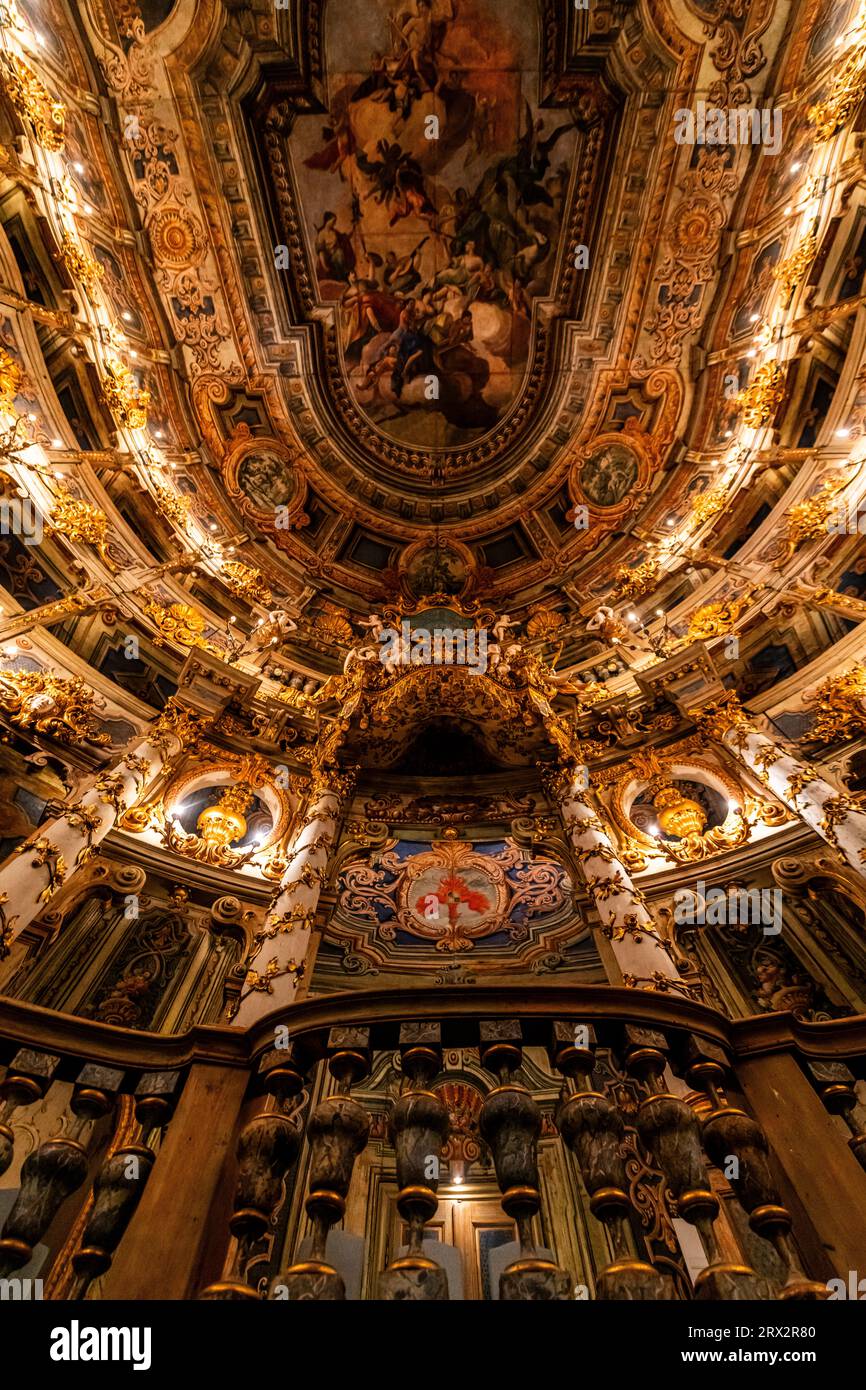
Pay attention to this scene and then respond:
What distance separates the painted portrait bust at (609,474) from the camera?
1694 cm

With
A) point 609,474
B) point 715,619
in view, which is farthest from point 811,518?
point 609,474

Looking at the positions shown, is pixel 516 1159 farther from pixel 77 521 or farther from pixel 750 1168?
pixel 77 521

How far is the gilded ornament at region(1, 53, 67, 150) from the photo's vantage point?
32.8 feet

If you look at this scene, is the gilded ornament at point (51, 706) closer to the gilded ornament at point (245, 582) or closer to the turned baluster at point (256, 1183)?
the gilded ornament at point (245, 582)

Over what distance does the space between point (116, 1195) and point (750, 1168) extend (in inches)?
104

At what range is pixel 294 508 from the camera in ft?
58.1

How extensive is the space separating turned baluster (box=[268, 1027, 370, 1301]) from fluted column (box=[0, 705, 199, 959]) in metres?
5.09

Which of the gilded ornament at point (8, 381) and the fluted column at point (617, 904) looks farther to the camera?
the gilded ornament at point (8, 381)

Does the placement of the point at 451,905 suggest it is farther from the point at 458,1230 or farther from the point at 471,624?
the point at 471,624

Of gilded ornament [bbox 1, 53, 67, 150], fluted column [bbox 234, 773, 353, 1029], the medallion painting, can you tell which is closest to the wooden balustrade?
fluted column [bbox 234, 773, 353, 1029]

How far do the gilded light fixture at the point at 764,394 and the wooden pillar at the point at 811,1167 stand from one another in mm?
13186

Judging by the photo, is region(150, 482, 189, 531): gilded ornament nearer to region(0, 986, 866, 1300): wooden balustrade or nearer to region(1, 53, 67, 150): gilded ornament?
region(1, 53, 67, 150): gilded ornament

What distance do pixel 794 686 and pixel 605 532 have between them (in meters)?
7.99

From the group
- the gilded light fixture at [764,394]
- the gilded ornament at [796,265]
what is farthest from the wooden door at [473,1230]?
the gilded ornament at [796,265]
